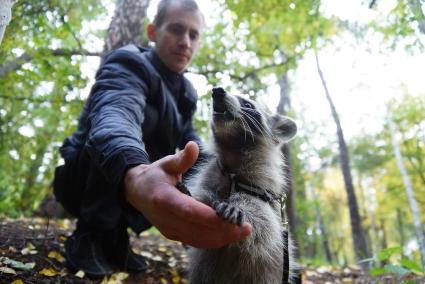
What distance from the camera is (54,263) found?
3438 mm

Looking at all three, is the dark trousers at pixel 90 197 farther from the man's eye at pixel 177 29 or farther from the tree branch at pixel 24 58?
the man's eye at pixel 177 29

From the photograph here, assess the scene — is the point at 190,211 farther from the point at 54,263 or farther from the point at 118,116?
the point at 54,263

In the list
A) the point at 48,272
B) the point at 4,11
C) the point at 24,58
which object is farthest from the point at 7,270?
the point at 24,58

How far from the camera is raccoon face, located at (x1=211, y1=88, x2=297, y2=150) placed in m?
3.20

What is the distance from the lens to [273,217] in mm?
2795

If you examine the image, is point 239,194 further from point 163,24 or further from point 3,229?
point 3,229

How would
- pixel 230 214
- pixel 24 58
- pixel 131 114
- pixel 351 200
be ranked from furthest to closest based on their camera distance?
1. pixel 351 200
2. pixel 24 58
3. pixel 131 114
4. pixel 230 214

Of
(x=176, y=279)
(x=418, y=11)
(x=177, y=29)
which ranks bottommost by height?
(x=176, y=279)

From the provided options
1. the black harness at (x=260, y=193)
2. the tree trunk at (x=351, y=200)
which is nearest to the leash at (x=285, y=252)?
the black harness at (x=260, y=193)

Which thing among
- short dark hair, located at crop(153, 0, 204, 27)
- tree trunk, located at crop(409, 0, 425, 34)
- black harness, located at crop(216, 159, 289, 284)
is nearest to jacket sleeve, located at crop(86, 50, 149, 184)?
short dark hair, located at crop(153, 0, 204, 27)

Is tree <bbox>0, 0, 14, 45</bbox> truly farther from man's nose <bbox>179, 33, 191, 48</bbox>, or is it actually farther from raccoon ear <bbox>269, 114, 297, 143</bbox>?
raccoon ear <bbox>269, 114, 297, 143</bbox>

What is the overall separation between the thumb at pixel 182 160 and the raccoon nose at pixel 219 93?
1.52 meters

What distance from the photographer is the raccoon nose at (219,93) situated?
3129 mm

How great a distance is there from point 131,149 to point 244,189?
3.88 feet
